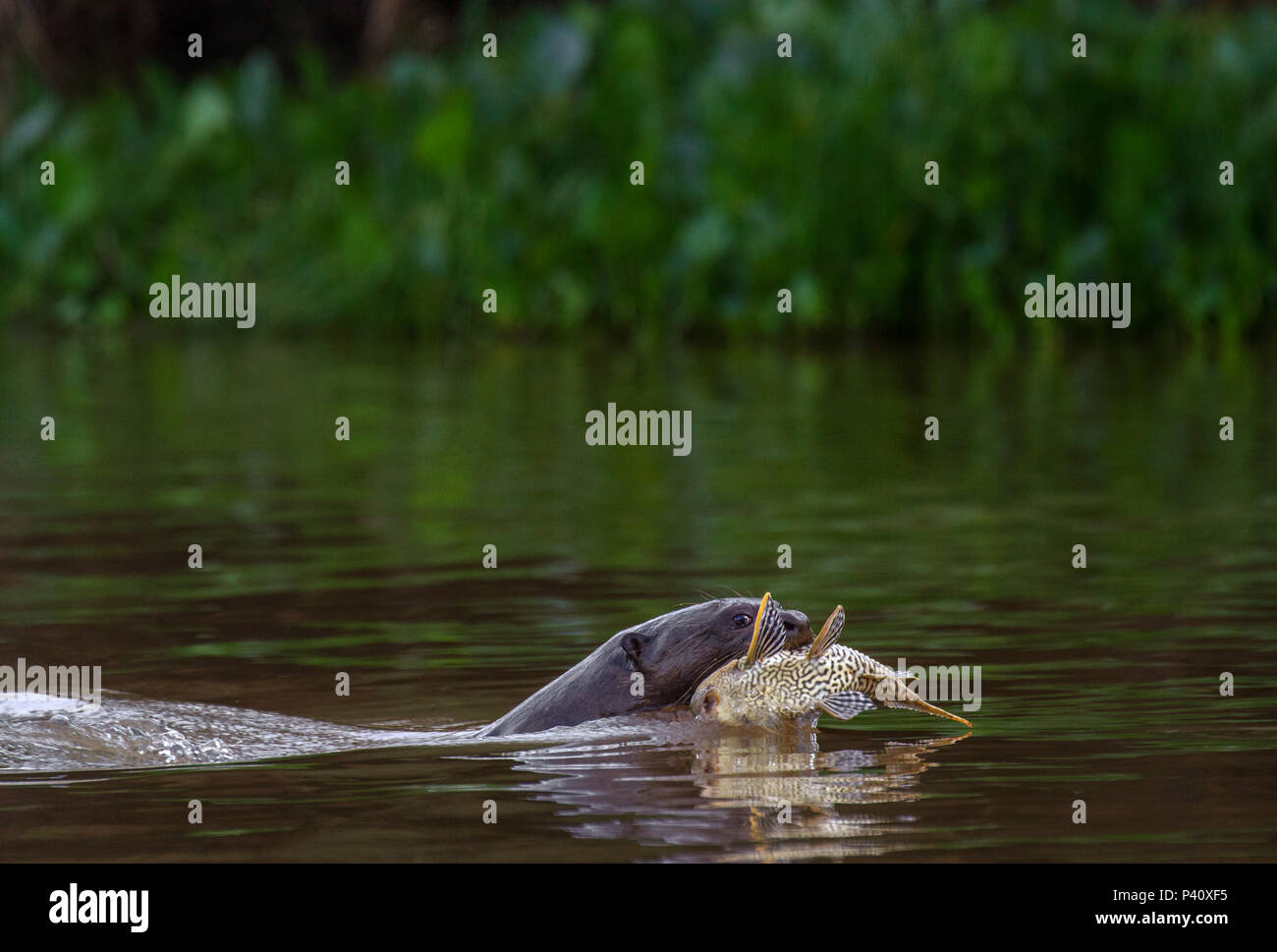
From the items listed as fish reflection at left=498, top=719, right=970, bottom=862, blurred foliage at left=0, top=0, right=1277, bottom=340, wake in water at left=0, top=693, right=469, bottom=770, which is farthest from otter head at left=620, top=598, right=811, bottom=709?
blurred foliage at left=0, top=0, right=1277, bottom=340

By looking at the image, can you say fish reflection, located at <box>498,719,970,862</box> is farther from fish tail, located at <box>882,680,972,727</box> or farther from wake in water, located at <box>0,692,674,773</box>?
wake in water, located at <box>0,692,674,773</box>

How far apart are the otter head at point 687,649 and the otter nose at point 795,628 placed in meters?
0.07

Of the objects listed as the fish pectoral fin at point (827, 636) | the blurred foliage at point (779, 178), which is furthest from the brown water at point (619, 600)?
the blurred foliage at point (779, 178)

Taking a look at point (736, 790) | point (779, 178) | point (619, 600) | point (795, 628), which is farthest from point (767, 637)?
point (779, 178)

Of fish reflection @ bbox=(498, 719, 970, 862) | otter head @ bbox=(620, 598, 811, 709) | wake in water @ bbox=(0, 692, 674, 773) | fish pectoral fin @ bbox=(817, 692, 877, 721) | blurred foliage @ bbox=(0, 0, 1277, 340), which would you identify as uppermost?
blurred foliage @ bbox=(0, 0, 1277, 340)

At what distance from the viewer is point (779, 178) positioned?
17.5 m

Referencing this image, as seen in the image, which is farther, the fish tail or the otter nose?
the otter nose

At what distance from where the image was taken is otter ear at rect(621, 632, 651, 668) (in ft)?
19.7

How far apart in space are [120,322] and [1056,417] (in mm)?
10550

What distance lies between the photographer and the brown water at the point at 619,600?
496cm

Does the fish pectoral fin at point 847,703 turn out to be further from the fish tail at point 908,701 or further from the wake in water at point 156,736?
the wake in water at point 156,736

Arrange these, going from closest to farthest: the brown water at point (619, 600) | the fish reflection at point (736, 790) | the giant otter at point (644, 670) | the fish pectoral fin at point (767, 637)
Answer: the fish reflection at point (736, 790) → the brown water at point (619, 600) → the fish pectoral fin at point (767, 637) → the giant otter at point (644, 670)

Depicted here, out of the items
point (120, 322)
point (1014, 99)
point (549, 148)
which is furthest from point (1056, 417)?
point (120, 322)

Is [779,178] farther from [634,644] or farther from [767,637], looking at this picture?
[767,637]
